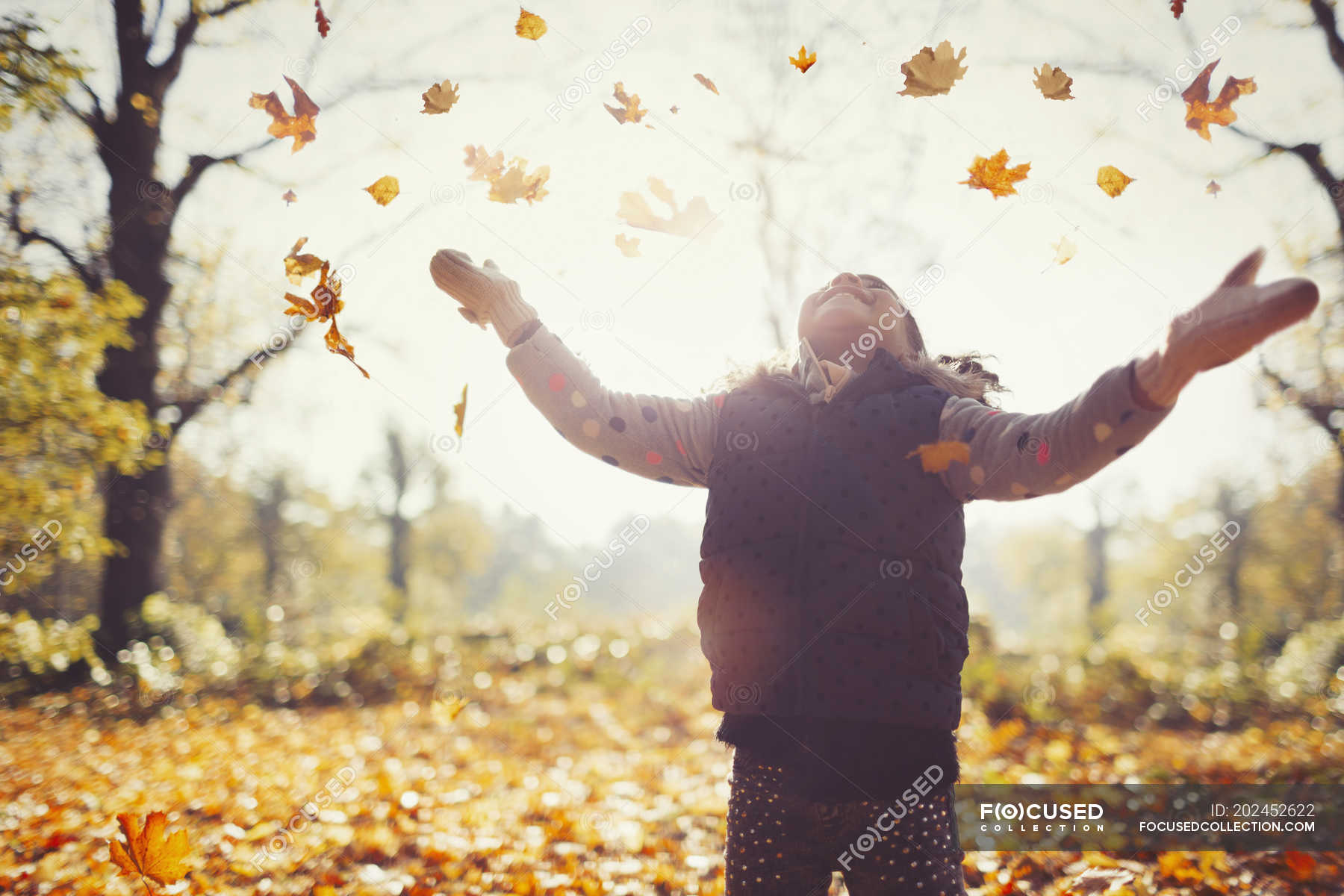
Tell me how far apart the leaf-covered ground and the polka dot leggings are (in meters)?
1.97

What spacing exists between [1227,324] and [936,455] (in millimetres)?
596

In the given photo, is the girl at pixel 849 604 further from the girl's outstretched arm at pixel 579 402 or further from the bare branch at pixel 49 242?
the bare branch at pixel 49 242

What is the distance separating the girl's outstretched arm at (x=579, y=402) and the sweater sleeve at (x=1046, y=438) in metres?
0.66

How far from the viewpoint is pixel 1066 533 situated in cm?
4378

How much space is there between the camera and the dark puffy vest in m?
1.46

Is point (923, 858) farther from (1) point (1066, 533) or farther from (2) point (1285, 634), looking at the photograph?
(1) point (1066, 533)

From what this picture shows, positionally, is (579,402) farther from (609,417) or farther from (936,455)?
(936,455)

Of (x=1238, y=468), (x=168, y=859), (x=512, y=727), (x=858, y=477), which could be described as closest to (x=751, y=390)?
(x=858, y=477)

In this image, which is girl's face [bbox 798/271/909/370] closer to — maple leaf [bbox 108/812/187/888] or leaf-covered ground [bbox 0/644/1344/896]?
leaf-covered ground [bbox 0/644/1344/896]

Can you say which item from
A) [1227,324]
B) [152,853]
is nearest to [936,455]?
[1227,324]

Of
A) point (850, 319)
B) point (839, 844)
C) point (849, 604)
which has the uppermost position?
point (850, 319)

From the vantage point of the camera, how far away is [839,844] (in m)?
1.47

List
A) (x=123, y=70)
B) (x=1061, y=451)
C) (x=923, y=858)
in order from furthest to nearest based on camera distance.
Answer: (x=123, y=70) < (x=923, y=858) < (x=1061, y=451)

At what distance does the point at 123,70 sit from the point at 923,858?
10.3 meters
